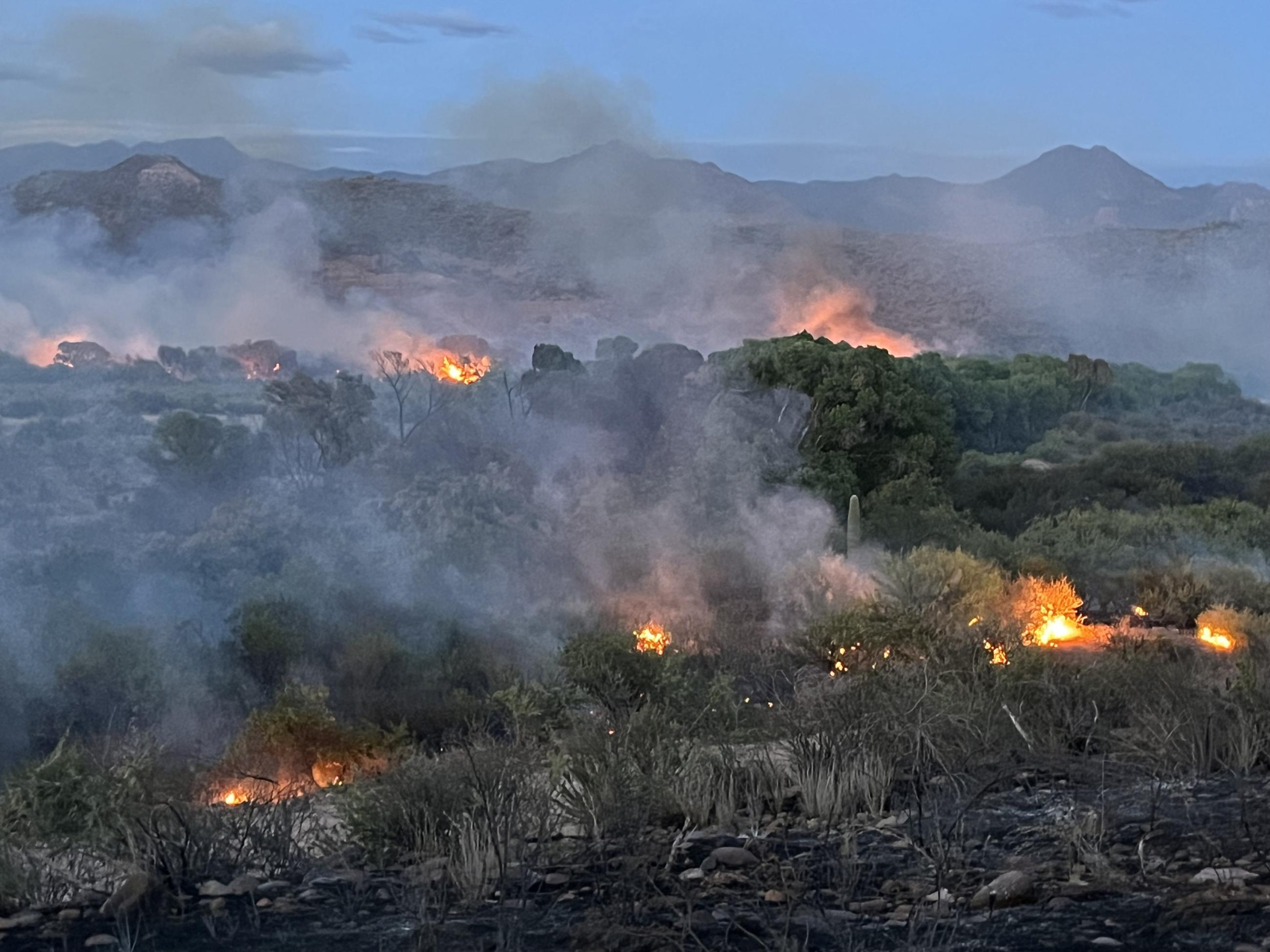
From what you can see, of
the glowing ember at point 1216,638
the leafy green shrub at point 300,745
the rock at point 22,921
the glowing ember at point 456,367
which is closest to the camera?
the rock at point 22,921

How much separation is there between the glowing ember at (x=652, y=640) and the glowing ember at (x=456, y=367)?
14.8 metres

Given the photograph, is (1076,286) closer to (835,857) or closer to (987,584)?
(987,584)

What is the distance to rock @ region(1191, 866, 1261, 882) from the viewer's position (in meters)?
5.12

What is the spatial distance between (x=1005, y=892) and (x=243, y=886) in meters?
2.55

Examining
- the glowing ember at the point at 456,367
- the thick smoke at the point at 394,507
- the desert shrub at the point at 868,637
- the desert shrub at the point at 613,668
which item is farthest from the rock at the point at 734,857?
the glowing ember at the point at 456,367

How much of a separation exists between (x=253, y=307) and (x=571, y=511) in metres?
17.1

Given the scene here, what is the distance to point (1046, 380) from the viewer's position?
135 ft

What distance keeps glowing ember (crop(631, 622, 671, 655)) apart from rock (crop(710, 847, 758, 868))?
6.67m

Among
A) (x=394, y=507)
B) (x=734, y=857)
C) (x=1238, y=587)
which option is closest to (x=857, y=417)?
(x=394, y=507)

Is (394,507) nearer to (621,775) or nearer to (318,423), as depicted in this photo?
(318,423)

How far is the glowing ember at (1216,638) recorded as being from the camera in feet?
42.0

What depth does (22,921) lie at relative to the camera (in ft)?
17.9

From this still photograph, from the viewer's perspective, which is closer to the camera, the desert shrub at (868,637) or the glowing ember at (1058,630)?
the desert shrub at (868,637)

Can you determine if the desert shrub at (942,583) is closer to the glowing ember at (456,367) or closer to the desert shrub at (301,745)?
the desert shrub at (301,745)
